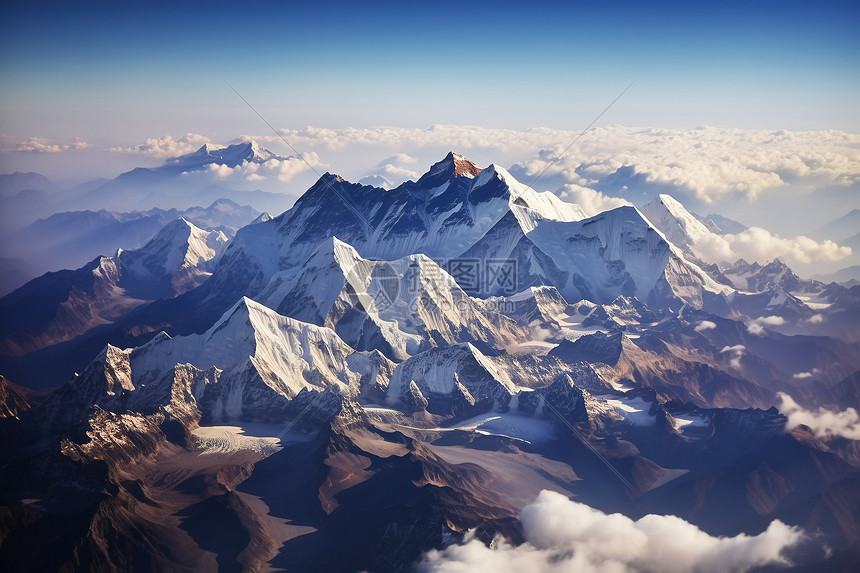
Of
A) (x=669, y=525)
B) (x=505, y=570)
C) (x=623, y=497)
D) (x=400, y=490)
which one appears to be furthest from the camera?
(x=623, y=497)

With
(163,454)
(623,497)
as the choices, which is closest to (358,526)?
(163,454)

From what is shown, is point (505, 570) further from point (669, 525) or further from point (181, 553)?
point (181, 553)

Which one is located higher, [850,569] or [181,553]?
[850,569]

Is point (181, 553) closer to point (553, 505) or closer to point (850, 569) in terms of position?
point (553, 505)

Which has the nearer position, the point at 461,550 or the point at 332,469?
the point at 461,550

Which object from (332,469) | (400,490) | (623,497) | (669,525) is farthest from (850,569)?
(332,469)

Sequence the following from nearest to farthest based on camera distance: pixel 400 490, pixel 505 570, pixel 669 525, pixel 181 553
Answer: pixel 505 570 → pixel 181 553 → pixel 669 525 → pixel 400 490

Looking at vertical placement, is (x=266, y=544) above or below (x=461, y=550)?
below

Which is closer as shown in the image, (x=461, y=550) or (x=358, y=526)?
(x=461, y=550)

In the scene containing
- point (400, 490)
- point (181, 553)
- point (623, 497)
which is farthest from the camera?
point (623, 497)
